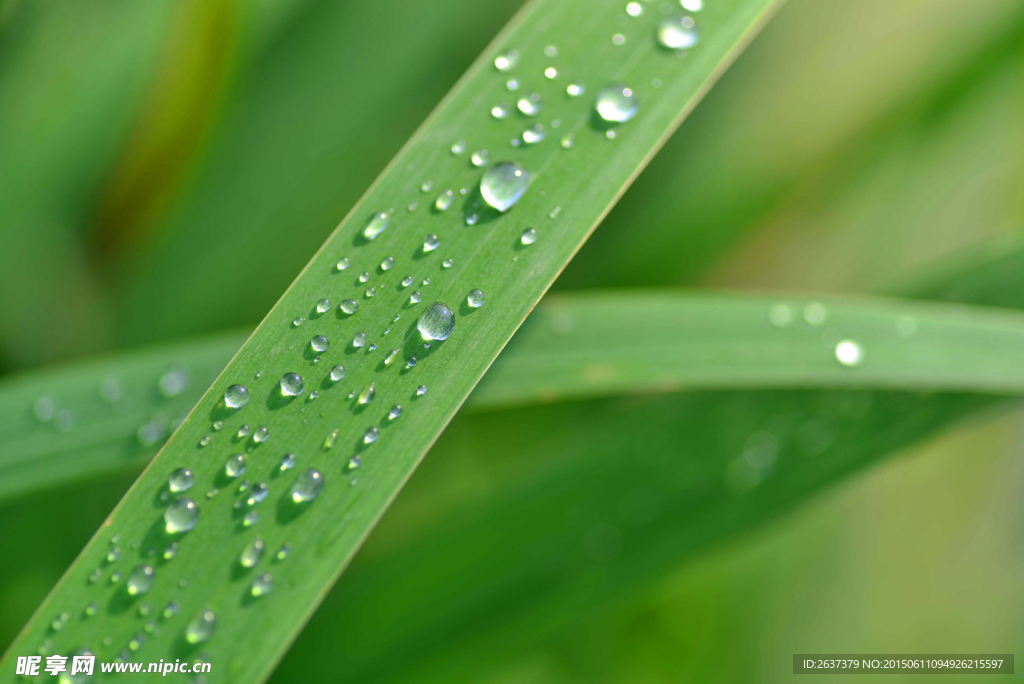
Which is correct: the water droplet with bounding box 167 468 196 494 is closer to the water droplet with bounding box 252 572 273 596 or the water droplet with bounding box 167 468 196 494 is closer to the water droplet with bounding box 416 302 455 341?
the water droplet with bounding box 252 572 273 596

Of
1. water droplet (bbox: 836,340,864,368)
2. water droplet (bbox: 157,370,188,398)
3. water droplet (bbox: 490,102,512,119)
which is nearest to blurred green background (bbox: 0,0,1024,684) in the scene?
water droplet (bbox: 836,340,864,368)

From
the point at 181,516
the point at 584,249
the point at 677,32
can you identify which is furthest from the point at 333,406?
the point at 584,249

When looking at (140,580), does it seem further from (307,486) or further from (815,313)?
(815,313)

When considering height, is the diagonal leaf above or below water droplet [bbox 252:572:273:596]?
above

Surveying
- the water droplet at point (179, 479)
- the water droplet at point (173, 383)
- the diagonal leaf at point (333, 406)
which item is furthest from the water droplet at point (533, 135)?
the water droplet at point (173, 383)

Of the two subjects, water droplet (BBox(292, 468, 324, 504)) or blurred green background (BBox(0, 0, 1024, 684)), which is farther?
blurred green background (BBox(0, 0, 1024, 684))

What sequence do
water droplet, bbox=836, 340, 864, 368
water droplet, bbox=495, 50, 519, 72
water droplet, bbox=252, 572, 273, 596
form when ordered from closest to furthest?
water droplet, bbox=252, 572, 273, 596, water droplet, bbox=495, 50, 519, 72, water droplet, bbox=836, 340, 864, 368

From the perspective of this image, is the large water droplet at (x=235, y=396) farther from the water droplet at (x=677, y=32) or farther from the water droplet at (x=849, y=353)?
the water droplet at (x=849, y=353)

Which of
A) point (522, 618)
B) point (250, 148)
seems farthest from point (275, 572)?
point (250, 148)
